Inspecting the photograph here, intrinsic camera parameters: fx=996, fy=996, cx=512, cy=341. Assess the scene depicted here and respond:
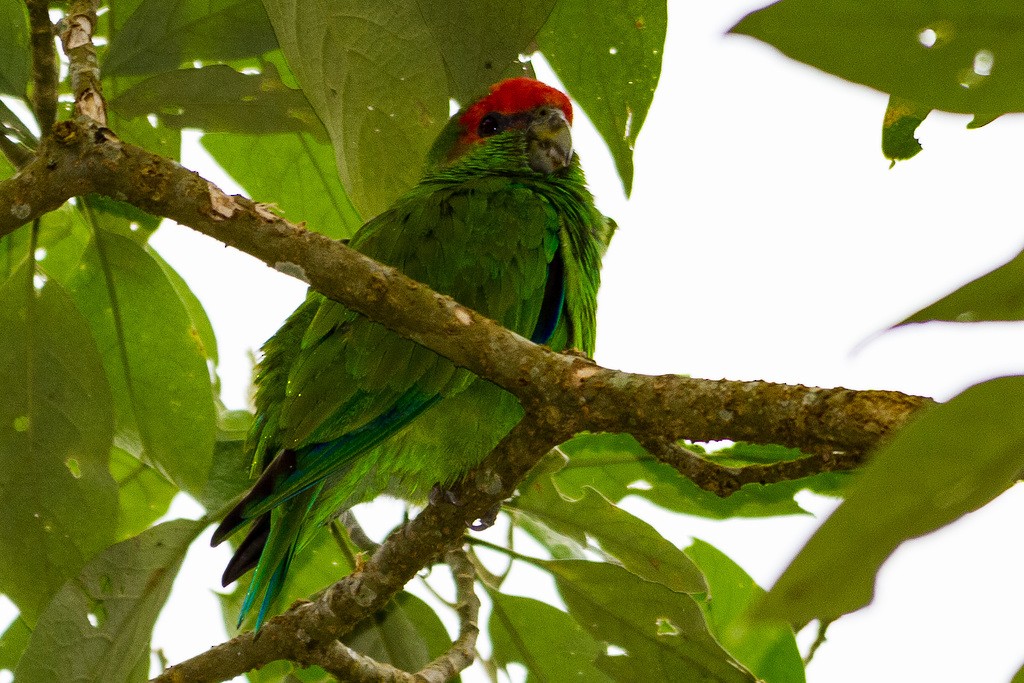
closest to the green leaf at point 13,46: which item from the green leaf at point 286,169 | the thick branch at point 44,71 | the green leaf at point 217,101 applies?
the thick branch at point 44,71

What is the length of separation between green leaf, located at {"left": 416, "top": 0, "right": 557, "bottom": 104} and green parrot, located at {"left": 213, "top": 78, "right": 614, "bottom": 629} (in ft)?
1.60

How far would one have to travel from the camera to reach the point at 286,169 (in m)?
1.78

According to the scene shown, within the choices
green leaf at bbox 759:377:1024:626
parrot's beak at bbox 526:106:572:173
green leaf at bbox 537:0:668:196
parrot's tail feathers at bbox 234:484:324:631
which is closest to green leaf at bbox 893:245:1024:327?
green leaf at bbox 759:377:1024:626

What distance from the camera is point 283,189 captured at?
179 cm

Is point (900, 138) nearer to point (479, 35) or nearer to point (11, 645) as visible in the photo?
point (479, 35)

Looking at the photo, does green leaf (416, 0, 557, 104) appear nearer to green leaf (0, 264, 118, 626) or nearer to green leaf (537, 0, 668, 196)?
green leaf (537, 0, 668, 196)

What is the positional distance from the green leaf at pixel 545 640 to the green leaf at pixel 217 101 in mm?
884

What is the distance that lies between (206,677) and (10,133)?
0.87 meters

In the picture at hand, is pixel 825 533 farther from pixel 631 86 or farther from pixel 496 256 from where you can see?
pixel 496 256

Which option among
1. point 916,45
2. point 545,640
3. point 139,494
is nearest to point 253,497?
point 139,494

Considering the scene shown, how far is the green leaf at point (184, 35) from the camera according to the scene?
1.52m

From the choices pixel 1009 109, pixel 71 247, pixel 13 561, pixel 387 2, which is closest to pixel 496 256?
pixel 387 2

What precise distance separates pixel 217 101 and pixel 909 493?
57.1 inches

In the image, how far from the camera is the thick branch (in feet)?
4.50
